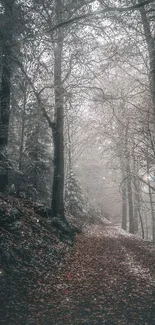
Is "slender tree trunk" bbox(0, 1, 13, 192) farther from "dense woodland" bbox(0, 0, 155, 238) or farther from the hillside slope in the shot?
the hillside slope

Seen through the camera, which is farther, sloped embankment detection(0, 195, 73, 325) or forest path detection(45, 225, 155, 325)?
sloped embankment detection(0, 195, 73, 325)

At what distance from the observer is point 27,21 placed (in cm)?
720

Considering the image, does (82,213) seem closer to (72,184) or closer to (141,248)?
(72,184)

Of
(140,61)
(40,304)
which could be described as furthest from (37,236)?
(140,61)

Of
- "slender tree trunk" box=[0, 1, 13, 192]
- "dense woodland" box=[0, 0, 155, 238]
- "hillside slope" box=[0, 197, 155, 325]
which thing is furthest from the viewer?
"slender tree trunk" box=[0, 1, 13, 192]

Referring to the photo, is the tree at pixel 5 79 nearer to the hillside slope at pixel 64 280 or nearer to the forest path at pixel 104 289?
the hillside slope at pixel 64 280

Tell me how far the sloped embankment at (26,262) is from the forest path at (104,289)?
377mm

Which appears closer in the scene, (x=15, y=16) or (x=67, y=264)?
(x=15, y=16)

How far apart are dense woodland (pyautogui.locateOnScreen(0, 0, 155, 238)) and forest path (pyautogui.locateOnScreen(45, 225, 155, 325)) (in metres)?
3.45

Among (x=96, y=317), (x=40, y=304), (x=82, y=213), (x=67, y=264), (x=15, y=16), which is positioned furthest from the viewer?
(x=82, y=213)

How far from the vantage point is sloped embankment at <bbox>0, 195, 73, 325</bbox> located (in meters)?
5.87

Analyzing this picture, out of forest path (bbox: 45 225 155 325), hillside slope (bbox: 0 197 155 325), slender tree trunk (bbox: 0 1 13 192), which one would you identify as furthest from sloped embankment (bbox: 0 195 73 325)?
slender tree trunk (bbox: 0 1 13 192)

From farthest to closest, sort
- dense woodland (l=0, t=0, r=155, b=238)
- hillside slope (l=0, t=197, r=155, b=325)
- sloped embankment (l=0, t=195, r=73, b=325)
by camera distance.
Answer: dense woodland (l=0, t=0, r=155, b=238)
sloped embankment (l=0, t=195, r=73, b=325)
hillside slope (l=0, t=197, r=155, b=325)

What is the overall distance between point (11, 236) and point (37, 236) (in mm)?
1816
